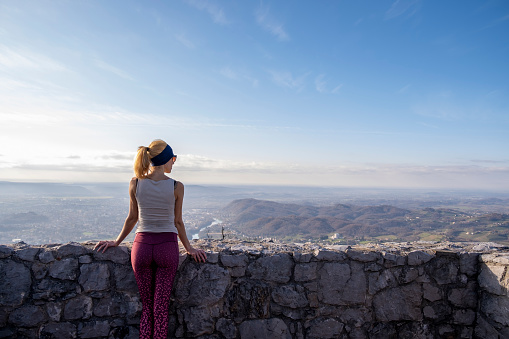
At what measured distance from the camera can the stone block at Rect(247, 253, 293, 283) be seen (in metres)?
3.35

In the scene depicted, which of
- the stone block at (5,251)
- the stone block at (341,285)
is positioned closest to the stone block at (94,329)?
the stone block at (5,251)

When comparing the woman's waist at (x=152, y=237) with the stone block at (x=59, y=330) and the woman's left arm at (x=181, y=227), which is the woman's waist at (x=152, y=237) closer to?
the woman's left arm at (x=181, y=227)

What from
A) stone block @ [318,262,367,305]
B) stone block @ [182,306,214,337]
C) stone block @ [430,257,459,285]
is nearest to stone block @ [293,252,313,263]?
stone block @ [318,262,367,305]

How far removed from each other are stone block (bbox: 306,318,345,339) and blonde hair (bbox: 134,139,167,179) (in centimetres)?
260

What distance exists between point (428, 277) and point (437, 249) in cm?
39

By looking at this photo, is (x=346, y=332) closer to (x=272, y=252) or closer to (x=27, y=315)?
(x=272, y=252)

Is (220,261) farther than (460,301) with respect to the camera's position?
No

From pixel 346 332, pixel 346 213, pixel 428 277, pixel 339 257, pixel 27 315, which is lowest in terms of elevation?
pixel 346 213

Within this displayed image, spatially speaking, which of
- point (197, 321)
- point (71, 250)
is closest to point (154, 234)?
point (71, 250)

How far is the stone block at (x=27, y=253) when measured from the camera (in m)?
3.00

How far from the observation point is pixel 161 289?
9.08 feet

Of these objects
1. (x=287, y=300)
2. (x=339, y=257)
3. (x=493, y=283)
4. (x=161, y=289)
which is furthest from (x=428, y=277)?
(x=161, y=289)

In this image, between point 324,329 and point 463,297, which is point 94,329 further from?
point 463,297

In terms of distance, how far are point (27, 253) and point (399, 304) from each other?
4286 mm
